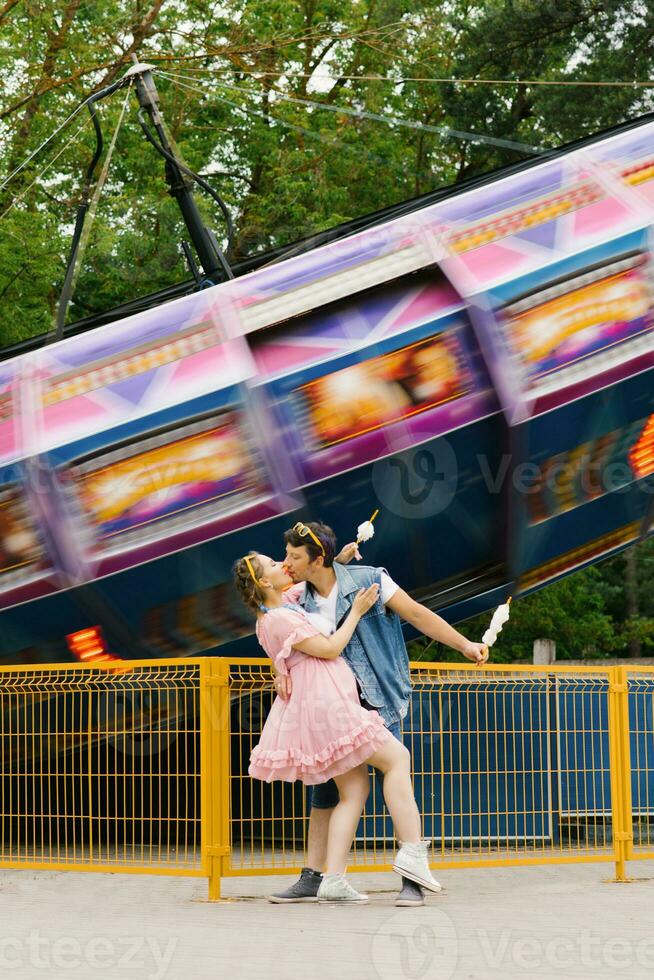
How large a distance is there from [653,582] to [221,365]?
19953mm

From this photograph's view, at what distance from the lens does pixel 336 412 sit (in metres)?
8.54

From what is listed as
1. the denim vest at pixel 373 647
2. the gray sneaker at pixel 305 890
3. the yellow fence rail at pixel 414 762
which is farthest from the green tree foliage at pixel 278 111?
the gray sneaker at pixel 305 890

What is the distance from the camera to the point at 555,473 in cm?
897

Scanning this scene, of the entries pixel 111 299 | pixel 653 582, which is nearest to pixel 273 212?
pixel 111 299

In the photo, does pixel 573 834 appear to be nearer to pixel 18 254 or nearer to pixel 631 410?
pixel 631 410

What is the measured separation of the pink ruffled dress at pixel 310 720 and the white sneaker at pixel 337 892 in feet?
1.41

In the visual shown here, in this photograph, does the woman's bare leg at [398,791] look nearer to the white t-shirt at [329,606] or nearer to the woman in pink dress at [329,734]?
the woman in pink dress at [329,734]

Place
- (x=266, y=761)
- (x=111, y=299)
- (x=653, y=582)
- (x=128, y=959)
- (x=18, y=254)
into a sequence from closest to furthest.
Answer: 1. (x=128, y=959)
2. (x=266, y=761)
3. (x=18, y=254)
4. (x=111, y=299)
5. (x=653, y=582)

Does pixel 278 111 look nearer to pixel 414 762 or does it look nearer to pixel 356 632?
pixel 414 762

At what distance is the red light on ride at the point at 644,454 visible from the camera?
916cm

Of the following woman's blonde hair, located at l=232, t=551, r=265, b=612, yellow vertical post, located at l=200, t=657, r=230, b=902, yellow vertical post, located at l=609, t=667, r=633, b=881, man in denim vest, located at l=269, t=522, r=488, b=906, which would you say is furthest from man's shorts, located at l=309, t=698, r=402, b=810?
yellow vertical post, located at l=609, t=667, r=633, b=881

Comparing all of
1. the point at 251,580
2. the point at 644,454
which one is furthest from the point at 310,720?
the point at 644,454

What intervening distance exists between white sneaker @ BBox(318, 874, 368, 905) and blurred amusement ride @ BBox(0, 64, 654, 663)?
3141mm

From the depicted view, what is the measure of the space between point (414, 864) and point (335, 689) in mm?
823
